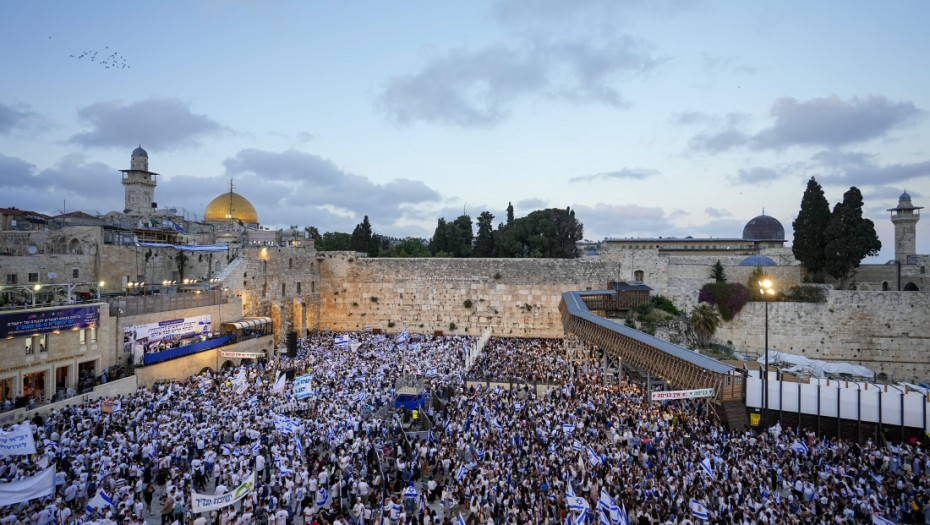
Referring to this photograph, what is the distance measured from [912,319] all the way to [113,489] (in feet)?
106

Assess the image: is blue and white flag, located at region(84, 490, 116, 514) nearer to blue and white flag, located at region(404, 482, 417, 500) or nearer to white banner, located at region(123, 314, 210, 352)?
blue and white flag, located at region(404, 482, 417, 500)

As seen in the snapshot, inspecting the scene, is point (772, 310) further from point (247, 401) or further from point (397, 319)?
point (247, 401)

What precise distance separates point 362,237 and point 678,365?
3352cm

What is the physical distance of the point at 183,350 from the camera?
19.5 metres

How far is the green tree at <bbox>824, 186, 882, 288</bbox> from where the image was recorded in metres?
26.6

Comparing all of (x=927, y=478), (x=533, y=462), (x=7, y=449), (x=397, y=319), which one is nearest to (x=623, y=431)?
(x=533, y=462)

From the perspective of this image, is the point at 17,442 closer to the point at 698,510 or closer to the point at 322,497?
the point at 322,497

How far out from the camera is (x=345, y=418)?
13625mm

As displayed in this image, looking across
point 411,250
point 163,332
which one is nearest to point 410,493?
point 163,332

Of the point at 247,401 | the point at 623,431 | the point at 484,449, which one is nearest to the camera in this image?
the point at 484,449

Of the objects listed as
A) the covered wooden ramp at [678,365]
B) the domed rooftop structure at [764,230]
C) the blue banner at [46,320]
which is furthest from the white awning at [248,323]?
the domed rooftop structure at [764,230]

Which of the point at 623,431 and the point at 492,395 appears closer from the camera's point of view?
the point at 623,431

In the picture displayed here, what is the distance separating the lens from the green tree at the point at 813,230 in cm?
2802

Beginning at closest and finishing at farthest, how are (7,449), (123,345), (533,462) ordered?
(7,449)
(533,462)
(123,345)
